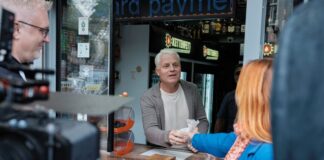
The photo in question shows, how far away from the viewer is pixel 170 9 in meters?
3.25

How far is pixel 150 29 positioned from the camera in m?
4.82

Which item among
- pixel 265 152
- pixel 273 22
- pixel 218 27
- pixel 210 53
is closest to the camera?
pixel 265 152

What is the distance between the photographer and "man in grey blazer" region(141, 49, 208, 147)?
238 cm

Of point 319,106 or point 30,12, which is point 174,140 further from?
point 319,106

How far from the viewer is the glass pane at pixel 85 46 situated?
3.23 metres

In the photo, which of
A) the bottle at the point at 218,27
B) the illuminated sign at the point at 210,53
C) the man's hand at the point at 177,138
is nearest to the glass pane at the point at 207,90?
the illuminated sign at the point at 210,53

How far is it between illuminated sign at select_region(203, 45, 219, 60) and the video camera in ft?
19.3

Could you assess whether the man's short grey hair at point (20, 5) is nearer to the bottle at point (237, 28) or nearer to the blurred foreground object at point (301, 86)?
the blurred foreground object at point (301, 86)

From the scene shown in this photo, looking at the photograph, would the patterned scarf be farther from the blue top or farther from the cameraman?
the cameraman

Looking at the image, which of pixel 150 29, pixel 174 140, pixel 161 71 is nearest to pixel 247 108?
pixel 174 140

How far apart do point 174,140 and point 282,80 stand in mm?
1451

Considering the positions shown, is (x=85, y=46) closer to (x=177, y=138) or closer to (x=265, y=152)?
(x=177, y=138)

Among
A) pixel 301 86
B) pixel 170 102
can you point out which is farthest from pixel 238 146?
pixel 170 102

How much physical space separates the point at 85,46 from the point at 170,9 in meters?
0.97
